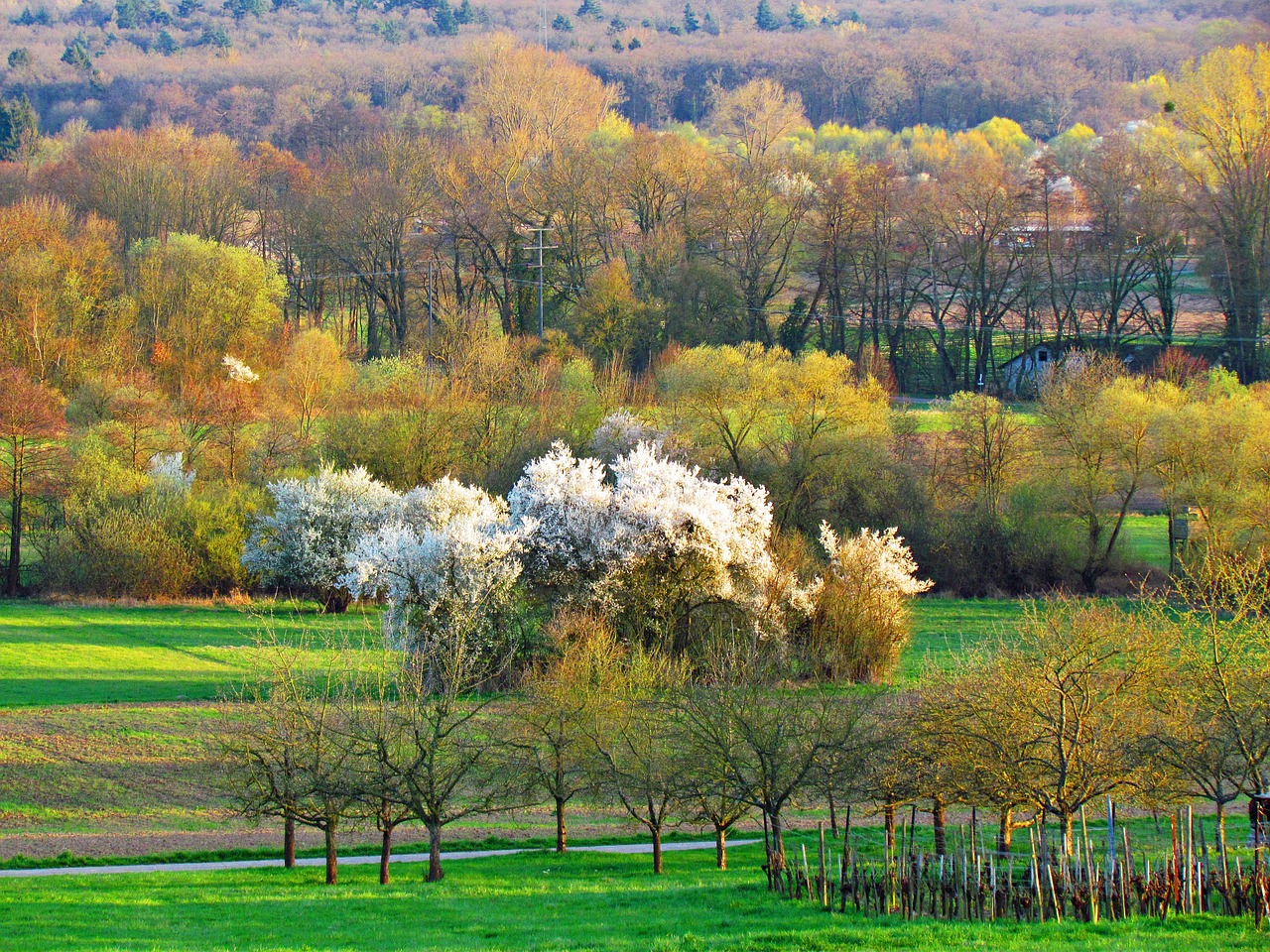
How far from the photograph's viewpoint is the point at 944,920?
1820 cm

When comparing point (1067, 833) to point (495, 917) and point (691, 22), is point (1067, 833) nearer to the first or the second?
point (495, 917)

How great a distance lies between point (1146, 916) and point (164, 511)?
43.1m

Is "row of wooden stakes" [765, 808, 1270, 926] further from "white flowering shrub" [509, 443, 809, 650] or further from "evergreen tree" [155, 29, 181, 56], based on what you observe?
"evergreen tree" [155, 29, 181, 56]

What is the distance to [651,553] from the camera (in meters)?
37.3

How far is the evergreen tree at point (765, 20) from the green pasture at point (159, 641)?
483ft

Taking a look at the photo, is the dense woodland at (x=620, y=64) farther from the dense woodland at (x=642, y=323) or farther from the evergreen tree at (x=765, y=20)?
the dense woodland at (x=642, y=323)

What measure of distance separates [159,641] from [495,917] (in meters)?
28.5

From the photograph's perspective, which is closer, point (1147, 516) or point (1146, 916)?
point (1146, 916)

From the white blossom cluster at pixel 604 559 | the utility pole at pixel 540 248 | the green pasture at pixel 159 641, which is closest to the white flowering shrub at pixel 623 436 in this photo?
the green pasture at pixel 159 641

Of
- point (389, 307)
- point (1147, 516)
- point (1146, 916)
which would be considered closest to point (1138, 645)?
point (1146, 916)

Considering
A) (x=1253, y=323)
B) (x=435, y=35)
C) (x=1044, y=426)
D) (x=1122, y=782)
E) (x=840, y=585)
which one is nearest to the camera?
(x=1122, y=782)

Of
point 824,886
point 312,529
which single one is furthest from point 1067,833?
point 312,529

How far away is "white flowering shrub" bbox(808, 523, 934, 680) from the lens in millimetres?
37656

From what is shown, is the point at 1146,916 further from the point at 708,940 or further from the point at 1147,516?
the point at 1147,516
